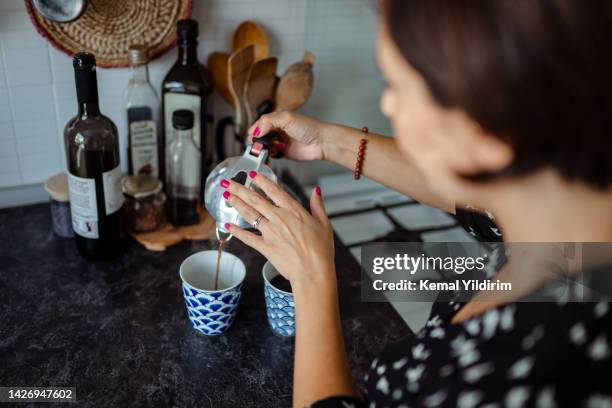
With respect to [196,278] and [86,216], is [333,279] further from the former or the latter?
[86,216]

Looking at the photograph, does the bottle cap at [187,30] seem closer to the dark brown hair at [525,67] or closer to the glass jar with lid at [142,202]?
the glass jar with lid at [142,202]

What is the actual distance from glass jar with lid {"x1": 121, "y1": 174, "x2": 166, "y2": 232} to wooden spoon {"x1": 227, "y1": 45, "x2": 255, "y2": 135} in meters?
0.20

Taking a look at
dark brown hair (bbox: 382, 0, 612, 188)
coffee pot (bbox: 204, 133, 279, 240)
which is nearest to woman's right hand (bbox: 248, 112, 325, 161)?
coffee pot (bbox: 204, 133, 279, 240)

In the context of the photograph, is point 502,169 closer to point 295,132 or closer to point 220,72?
point 295,132

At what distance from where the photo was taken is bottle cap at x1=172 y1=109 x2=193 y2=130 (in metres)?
1.04

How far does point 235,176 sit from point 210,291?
6.5 inches

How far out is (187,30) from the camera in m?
1.07

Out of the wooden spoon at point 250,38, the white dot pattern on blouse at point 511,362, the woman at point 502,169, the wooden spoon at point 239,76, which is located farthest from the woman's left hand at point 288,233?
the wooden spoon at point 250,38

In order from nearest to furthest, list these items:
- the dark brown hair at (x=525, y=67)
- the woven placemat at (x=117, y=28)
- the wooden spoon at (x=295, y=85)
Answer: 1. the dark brown hair at (x=525, y=67)
2. the woven placemat at (x=117, y=28)
3. the wooden spoon at (x=295, y=85)

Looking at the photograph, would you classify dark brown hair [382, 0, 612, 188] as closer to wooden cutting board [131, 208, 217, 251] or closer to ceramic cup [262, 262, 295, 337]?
ceramic cup [262, 262, 295, 337]

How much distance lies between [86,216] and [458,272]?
0.69 m

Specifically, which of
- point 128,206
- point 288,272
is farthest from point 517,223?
point 128,206

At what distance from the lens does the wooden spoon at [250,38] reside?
3.98 feet

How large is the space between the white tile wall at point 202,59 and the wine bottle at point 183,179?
15 centimetres
